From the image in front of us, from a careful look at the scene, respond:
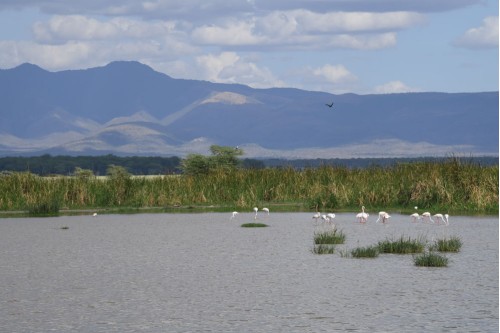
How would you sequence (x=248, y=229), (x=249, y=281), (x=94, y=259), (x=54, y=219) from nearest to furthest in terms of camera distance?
(x=249, y=281), (x=94, y=259), (x=248, y=229), (x=54, y=219)

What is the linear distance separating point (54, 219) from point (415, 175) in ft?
37.4

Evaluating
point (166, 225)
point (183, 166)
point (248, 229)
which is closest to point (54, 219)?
point (166, 225)

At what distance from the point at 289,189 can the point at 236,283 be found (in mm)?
19380

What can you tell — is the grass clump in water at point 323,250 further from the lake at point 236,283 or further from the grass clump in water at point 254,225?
the grass clump in water at point 254,225

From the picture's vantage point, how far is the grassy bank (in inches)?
1238

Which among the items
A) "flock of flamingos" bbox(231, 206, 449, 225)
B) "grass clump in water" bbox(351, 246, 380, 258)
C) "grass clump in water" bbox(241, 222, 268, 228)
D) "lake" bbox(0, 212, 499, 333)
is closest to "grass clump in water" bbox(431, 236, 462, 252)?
"lake" bbox(0, 212, 499, 333)

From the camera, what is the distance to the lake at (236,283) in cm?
1278

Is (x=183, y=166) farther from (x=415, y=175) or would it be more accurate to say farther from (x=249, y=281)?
(x=249, y=281)

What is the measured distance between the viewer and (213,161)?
53.9 metres

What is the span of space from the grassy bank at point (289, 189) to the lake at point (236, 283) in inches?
248

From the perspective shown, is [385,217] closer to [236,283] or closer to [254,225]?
[254,225]

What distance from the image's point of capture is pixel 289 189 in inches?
1391

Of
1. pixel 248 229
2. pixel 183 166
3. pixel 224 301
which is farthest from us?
pixel 183 166

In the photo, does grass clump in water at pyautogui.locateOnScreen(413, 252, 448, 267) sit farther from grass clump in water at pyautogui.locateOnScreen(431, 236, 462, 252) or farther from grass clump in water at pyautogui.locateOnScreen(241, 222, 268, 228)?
grass clump in water at pyautogui.locateOnScreen(241, 222, 268, 228)
